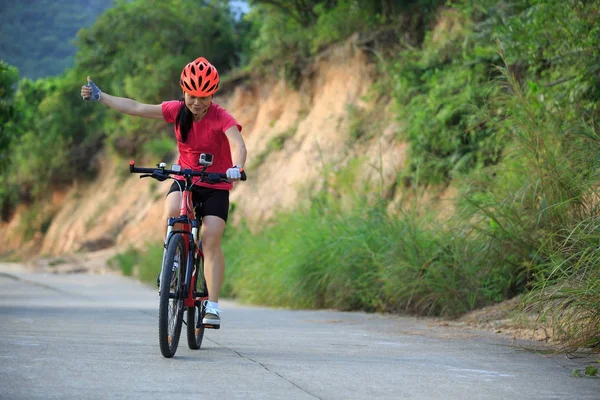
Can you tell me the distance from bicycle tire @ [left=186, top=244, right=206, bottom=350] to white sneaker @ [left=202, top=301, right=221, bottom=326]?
58 mm

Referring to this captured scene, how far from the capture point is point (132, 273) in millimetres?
34062

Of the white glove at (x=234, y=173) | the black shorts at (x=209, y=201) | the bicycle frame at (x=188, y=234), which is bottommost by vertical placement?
the bicycle frame at (x=188, y=234)

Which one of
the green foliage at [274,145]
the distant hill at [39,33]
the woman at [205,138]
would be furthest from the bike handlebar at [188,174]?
the distant hill at [39,33]

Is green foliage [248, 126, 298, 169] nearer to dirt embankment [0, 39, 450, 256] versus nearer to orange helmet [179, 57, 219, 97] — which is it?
dirt embankment [0, 39, 450, 256]

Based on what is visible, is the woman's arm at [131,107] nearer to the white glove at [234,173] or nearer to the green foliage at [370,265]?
the white glove at [234,173]

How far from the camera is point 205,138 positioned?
880cm

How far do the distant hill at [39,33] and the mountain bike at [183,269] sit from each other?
72.3 metres

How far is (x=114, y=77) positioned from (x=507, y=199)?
116ft

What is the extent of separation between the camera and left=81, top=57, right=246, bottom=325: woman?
862 cm

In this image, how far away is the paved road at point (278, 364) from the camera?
243 inches

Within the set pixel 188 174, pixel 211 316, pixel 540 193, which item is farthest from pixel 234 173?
pixel 540 193

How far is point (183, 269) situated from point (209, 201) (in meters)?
0.79

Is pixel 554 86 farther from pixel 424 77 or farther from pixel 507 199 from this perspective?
pixel 424 77

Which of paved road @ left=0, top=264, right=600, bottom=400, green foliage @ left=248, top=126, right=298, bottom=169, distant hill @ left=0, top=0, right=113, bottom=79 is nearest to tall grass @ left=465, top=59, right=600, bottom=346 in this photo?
paved road @ left=0, top=264, right=600, bottom=400
